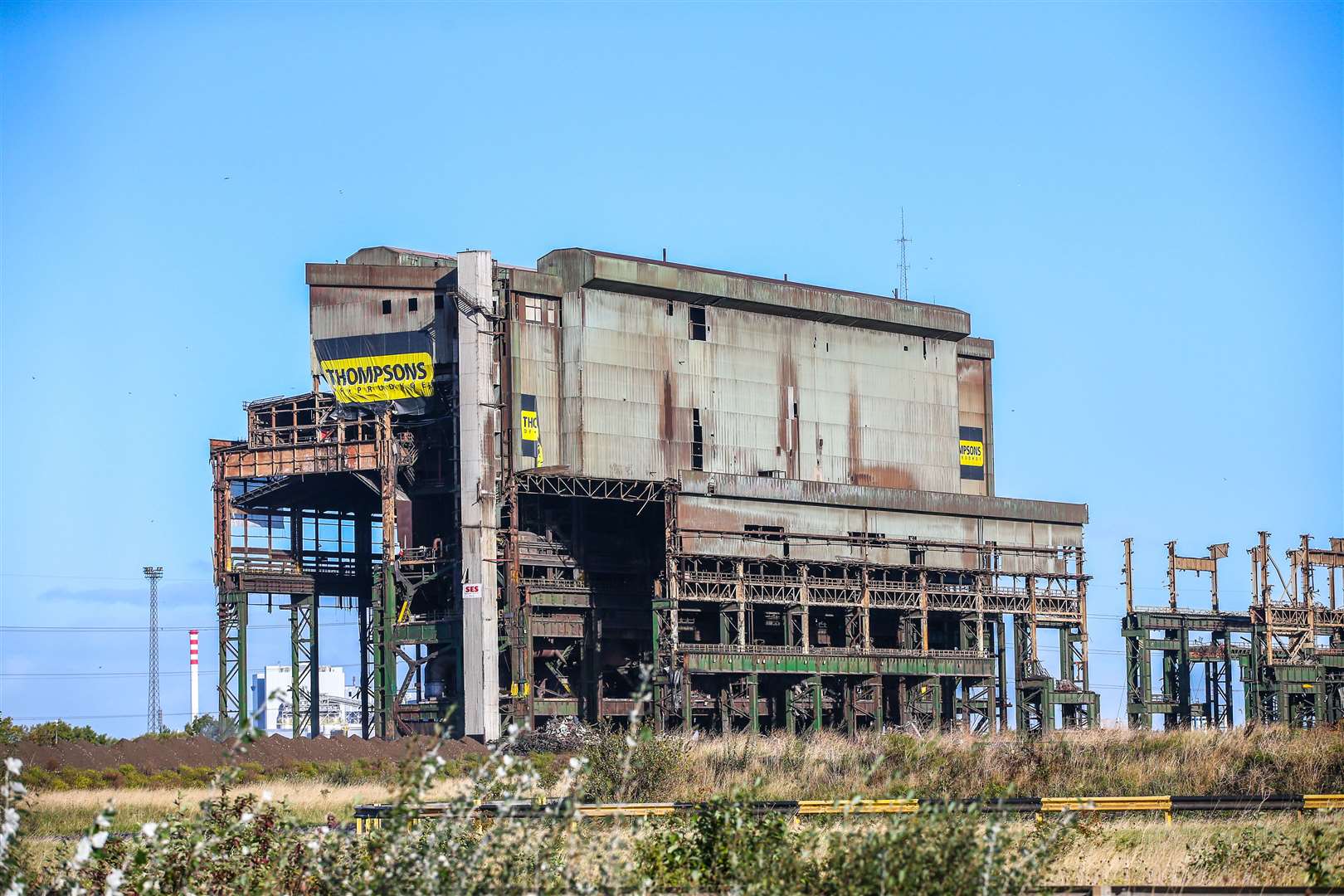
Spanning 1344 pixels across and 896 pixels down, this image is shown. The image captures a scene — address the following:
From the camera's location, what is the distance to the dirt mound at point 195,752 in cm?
6006

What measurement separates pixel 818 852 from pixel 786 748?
1195 inches

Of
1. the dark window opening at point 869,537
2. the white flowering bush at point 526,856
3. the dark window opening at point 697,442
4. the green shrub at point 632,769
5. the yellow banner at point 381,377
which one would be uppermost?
the yellow banner at point 381,377

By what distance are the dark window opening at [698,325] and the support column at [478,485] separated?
10921 millimetres

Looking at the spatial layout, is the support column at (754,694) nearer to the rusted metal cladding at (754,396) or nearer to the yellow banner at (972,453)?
the rusted metal cladding at (754,396)

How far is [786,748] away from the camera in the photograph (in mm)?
61531

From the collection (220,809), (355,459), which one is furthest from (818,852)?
(355,459)

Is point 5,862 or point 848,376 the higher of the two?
point 848,376

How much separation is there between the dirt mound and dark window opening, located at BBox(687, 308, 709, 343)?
24.6 m

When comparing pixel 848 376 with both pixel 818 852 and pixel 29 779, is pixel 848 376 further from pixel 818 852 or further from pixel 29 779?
pixel 818 852

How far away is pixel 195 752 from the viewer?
6481 centimetres

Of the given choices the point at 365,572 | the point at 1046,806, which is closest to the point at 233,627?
the point at 365,572

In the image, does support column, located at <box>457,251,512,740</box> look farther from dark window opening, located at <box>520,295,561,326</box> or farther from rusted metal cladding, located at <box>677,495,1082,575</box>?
rusted metal cladding, located at <box>677,495,1082,575</box>

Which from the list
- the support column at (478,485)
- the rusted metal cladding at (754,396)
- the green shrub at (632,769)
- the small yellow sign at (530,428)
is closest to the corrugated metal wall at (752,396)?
the rusted metal cladding at (754,396)

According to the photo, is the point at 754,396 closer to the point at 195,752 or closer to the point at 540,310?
the point at 540,310
